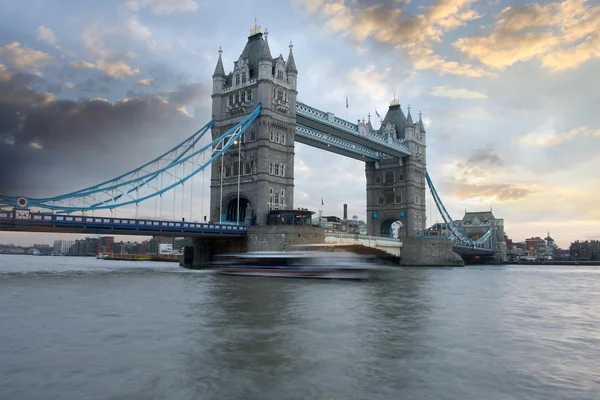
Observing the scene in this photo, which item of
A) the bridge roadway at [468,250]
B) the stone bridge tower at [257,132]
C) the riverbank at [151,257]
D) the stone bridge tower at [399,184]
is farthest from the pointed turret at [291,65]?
the riverbank at [151,257]

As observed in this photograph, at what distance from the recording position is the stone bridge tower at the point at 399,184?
81488mm

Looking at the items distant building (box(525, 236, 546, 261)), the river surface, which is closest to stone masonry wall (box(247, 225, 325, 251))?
the river surface

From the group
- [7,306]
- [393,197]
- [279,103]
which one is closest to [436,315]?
[7,306]

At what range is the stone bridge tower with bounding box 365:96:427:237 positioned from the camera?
267ft

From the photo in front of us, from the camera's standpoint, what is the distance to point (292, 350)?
1185 cm

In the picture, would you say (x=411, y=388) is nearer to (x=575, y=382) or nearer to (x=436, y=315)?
(x=575, y=382)

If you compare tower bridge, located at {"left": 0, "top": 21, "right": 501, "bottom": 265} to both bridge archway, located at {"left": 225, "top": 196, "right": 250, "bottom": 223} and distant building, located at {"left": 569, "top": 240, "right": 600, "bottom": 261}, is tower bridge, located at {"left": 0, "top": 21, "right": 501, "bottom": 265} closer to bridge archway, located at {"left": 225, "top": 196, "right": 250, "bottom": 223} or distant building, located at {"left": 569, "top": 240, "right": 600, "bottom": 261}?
bridge archway, located at {"left": 225, "top": 196, "right": 250, "bottom": 223}

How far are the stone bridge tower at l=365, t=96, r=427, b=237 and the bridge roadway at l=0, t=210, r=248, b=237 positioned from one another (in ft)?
128

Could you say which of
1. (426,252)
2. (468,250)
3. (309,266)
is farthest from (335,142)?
(468,250)

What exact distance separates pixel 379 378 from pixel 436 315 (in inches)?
379

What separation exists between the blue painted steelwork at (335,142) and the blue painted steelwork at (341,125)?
244cm

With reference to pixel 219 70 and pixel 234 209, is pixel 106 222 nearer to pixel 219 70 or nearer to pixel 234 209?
pixel 234 209

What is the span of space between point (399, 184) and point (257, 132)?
36405mm

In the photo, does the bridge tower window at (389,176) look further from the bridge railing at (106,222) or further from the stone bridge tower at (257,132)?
the bridge railing at (106,222)
